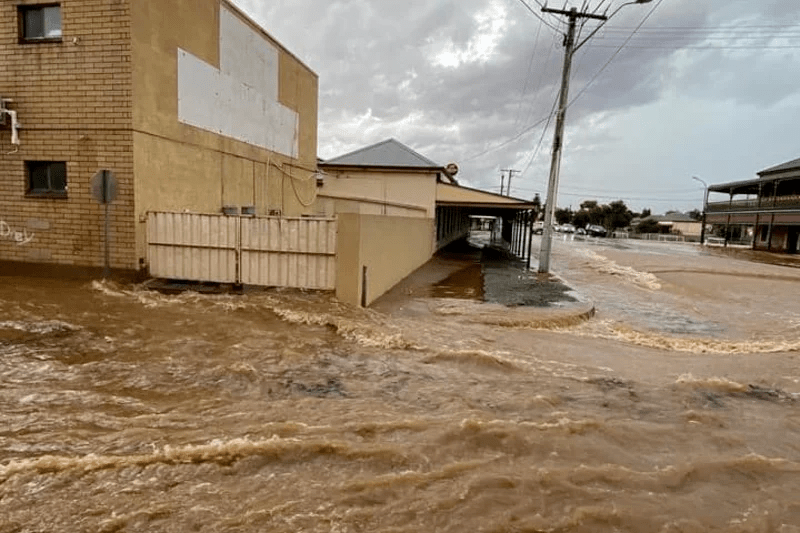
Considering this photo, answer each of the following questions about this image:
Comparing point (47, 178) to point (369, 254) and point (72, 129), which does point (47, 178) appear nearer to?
point (72, 129)

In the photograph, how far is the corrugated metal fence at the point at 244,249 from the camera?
10.1m

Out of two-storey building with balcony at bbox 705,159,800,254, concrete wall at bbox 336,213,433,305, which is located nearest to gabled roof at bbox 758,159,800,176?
two-storey building with balcony at bbox 705,159,800,254

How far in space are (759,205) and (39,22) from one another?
52160mm

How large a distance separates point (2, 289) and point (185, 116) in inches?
207

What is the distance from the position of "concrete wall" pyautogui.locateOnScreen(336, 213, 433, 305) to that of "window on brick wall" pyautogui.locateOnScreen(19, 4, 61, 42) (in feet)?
24.0

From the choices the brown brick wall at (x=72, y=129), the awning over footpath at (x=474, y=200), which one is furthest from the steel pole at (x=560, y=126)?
the brown brick wall at (x=72, y=129)

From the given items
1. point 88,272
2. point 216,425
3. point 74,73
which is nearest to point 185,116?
point 74,73

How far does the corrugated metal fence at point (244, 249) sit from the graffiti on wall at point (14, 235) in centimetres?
271

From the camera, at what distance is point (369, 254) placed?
34.8 ft

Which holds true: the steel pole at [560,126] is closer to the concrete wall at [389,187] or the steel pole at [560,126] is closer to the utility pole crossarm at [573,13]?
the utility pole crossarm at [573,13]

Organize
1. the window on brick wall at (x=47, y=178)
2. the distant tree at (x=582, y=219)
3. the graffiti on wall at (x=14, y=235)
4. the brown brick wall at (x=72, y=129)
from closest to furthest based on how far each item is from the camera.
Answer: the brown brick wall at (x=72, y=129) → the window on brick wall at (x=47, y=178) → the graffiti on wall at (x=14, y=235) → the distant tree at (x=582, y=219)

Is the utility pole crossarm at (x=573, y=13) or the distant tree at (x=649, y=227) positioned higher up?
the utility pole crossarm at (x=573, y=13)

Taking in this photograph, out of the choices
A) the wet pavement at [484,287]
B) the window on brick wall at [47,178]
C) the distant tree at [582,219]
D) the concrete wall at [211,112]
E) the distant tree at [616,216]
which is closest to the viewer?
the concrete wall at [211,112]

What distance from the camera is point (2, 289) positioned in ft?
31.8
